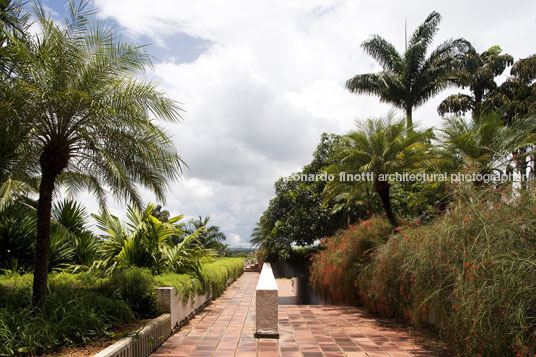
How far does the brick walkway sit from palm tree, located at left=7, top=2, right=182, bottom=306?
2.51m

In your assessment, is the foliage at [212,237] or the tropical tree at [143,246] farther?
the foliage at [212,237]

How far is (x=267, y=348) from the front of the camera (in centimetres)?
646

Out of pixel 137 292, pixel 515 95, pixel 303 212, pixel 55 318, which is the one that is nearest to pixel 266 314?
pixel 137 292

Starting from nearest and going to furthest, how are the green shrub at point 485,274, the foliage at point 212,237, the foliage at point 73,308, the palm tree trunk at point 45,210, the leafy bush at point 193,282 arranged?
the green shrub at point 485,274
the foliage at point 73,308
the palm tree trunk at point 45,210
the leafy bush at point 193,282
the foliage at point 212,237

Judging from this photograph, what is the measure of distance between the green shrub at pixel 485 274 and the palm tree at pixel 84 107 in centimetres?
475

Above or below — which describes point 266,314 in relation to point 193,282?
below

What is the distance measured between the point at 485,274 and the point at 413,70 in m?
20.4

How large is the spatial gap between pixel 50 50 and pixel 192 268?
17.9 feet

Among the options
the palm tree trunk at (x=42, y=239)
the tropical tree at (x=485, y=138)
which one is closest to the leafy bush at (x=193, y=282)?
the palm tree trunk at (x=42, y=239)

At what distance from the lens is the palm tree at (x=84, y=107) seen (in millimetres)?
6633

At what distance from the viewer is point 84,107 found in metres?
6.78

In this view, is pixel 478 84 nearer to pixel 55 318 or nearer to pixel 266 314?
pixel 266 314

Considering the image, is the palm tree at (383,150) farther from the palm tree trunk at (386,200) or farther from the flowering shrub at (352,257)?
the flowering shrub at (352,257)

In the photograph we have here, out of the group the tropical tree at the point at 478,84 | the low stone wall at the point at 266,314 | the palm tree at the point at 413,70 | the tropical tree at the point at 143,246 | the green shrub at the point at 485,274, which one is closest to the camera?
the green shrub at the point at 485,274
